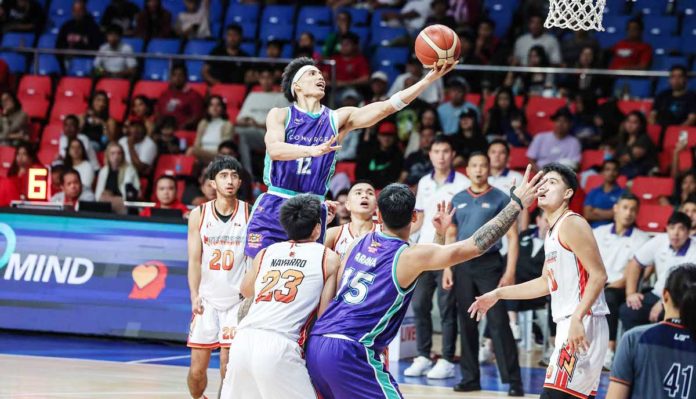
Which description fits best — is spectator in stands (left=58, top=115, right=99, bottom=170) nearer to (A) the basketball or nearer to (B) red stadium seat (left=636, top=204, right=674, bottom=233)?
(B) red stadium seat (left=636, top=204, right=674, bottom=233)

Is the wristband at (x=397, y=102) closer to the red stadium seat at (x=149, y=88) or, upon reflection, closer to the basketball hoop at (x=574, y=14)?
the basketball hoop at (x=574, y=14)

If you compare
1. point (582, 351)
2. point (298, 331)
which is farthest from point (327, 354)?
point (582, 351)

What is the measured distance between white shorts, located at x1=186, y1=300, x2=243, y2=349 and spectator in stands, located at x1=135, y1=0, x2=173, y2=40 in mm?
10320

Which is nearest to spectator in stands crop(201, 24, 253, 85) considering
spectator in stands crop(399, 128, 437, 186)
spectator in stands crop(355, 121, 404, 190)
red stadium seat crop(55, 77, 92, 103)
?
red stadium seat crop(55, 77, 92, 103)

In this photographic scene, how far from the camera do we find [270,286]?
20.4 ft

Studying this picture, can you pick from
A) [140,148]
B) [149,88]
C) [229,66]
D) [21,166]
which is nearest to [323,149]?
[140,148]

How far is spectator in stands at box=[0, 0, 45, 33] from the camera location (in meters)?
19.0

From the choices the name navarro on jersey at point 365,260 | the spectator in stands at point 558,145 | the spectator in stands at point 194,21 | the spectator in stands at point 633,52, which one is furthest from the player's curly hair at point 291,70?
the spectator in stands at point 194,21

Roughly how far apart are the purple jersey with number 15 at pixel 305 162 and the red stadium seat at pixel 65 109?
965 cm

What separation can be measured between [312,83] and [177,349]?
16.3ft

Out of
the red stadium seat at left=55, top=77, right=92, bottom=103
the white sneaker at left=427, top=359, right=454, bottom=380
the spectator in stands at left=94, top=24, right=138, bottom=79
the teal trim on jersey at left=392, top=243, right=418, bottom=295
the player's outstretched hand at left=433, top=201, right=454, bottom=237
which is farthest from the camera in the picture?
the spectator in stands at left=94, top=24, right=138, bottom=79

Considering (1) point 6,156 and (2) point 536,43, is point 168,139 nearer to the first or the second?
(1) point 6,156

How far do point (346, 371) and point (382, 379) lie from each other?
21 centimetres

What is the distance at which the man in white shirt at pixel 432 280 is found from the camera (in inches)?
432
